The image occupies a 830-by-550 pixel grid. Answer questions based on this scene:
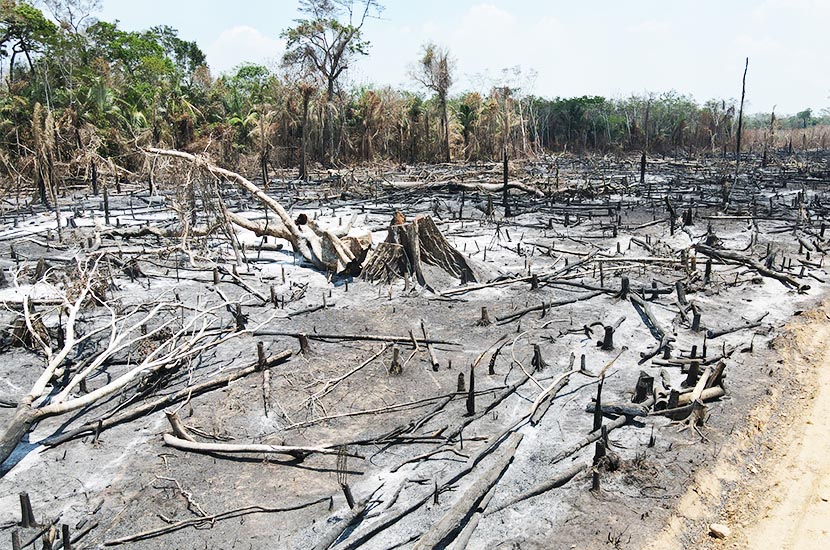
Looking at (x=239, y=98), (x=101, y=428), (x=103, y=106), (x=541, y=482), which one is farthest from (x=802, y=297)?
Result: (x=239, y=98)

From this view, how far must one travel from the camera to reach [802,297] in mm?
11336

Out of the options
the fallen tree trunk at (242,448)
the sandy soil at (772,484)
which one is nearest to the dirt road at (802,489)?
the sandy soil at (772,484)

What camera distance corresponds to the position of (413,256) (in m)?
11.8

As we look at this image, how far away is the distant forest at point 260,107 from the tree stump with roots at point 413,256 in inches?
663

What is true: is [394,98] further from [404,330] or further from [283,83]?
[404,330]

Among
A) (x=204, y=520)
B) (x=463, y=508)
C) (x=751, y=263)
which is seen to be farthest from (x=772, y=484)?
(x=751, y=263)

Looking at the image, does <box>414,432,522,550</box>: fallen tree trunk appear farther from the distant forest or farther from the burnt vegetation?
Result: the distant forest

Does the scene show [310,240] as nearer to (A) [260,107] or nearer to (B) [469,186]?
(B) [469,186]

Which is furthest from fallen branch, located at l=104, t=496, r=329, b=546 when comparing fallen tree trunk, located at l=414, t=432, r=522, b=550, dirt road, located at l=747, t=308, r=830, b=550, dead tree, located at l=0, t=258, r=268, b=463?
dirt road, located at l=747, t=308, r=830, b=550

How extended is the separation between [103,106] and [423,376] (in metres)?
28.9

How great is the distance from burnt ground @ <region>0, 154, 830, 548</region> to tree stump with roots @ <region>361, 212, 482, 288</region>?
353 millimetres

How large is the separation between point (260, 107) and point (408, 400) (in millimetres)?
31783

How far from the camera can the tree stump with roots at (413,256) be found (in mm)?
11783

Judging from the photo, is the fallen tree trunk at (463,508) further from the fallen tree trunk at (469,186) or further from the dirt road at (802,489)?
the fallen tree trunk at (469,186)
